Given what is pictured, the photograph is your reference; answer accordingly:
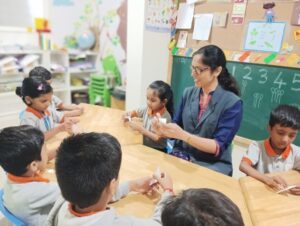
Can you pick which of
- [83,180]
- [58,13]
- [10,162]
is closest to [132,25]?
[58,13]

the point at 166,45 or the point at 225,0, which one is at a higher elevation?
the point at 225,0

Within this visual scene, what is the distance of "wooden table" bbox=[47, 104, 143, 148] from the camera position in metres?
1.66

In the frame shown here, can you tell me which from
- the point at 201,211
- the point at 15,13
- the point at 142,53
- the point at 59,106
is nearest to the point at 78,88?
the point at 15,13

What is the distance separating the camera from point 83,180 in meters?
0.79

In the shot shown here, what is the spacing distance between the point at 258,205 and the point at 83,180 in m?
0.71

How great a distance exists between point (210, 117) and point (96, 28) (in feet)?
10.7

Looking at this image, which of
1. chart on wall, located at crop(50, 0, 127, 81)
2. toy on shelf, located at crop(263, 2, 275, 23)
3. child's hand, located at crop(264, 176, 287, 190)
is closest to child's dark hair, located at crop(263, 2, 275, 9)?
toy on shelf, located at crop(263, 2, 275, 23)

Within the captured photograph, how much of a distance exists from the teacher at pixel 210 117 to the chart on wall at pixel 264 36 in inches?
31.5

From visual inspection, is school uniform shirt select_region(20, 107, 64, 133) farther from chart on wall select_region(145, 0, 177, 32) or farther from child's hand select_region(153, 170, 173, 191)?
chart on wall select_region(145, 0, 177, 32)

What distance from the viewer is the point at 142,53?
118 inches

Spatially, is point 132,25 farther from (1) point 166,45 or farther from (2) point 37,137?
(2) point 37,137

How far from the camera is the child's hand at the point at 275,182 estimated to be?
119 cm

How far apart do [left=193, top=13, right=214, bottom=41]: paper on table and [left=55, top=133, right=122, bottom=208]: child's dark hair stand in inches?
79.6

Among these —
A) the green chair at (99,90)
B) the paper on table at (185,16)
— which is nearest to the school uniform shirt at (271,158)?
the paper on table at (185,16)
